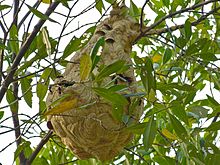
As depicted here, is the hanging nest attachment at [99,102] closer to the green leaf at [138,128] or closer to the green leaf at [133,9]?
the green leaf at [138,128]

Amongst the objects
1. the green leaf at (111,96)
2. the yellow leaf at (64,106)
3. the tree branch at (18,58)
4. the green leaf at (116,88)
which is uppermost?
the tree branch at (18,58)

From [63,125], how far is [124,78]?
13 centimetres

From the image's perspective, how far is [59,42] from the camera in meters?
1.10

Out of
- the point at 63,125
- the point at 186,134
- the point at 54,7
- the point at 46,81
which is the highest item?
the point at 54,7

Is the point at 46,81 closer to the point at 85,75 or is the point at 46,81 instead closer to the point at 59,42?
the point at 59,42

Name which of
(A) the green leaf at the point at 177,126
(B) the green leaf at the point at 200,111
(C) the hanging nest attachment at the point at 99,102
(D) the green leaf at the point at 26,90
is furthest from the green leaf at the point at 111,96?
(D) the green leaf at the point at 26,90

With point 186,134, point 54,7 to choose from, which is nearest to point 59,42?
point 54,7

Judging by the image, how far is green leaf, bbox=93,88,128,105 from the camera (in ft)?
2.80

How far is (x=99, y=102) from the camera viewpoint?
94 cm

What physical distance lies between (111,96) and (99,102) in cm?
8

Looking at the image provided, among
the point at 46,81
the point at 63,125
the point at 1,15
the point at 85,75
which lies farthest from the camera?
the point at 1,15

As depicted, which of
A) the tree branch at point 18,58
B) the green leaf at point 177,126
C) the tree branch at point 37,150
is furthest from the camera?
the tree branch at point 37,150

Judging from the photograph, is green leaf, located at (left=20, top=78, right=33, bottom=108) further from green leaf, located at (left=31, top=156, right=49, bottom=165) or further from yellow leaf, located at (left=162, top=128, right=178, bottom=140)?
yellow leaf, located at (left=162, top=128, right=178, bottom=140)

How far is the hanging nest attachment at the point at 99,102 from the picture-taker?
884 mm
